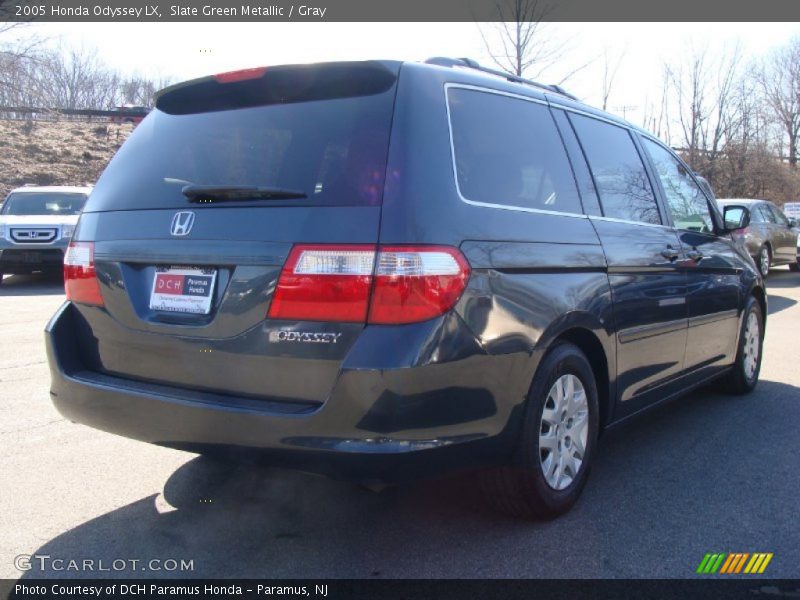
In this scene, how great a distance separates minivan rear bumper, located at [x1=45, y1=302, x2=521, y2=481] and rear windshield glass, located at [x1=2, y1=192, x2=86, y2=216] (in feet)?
38.7

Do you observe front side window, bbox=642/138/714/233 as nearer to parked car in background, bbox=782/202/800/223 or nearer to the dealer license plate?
the dealer license plate

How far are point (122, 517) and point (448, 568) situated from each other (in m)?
1.49

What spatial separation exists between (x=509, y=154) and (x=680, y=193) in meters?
2.14

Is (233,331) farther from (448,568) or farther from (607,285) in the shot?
(607,285)

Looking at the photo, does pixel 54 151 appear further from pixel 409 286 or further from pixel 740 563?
pixel 740 563

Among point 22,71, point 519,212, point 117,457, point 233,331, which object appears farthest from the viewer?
point 22,71

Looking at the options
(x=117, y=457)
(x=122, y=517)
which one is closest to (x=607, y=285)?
(x=122, y=517)

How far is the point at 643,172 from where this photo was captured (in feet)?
14.4

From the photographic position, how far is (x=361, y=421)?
2.45 meters

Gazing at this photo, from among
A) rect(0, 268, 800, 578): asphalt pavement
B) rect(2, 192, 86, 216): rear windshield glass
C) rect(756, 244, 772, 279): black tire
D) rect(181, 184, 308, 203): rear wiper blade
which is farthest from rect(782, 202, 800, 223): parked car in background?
rect(181, 184, 308, 203): rear wiper blade

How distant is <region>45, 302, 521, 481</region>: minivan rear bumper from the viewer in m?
2.45

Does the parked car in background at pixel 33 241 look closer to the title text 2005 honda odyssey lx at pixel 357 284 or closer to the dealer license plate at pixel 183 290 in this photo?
the title text 2005 honda odyssey lx at pixel 357 284

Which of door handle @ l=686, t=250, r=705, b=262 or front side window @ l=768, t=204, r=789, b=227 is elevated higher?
front side window @ l=768, t=204, r=789, b=227

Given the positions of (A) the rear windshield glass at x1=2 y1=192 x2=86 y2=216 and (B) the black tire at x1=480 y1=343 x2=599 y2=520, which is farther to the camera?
(A) the rear windshield glass at x1=2 y1=192 x2=86 y2=216
